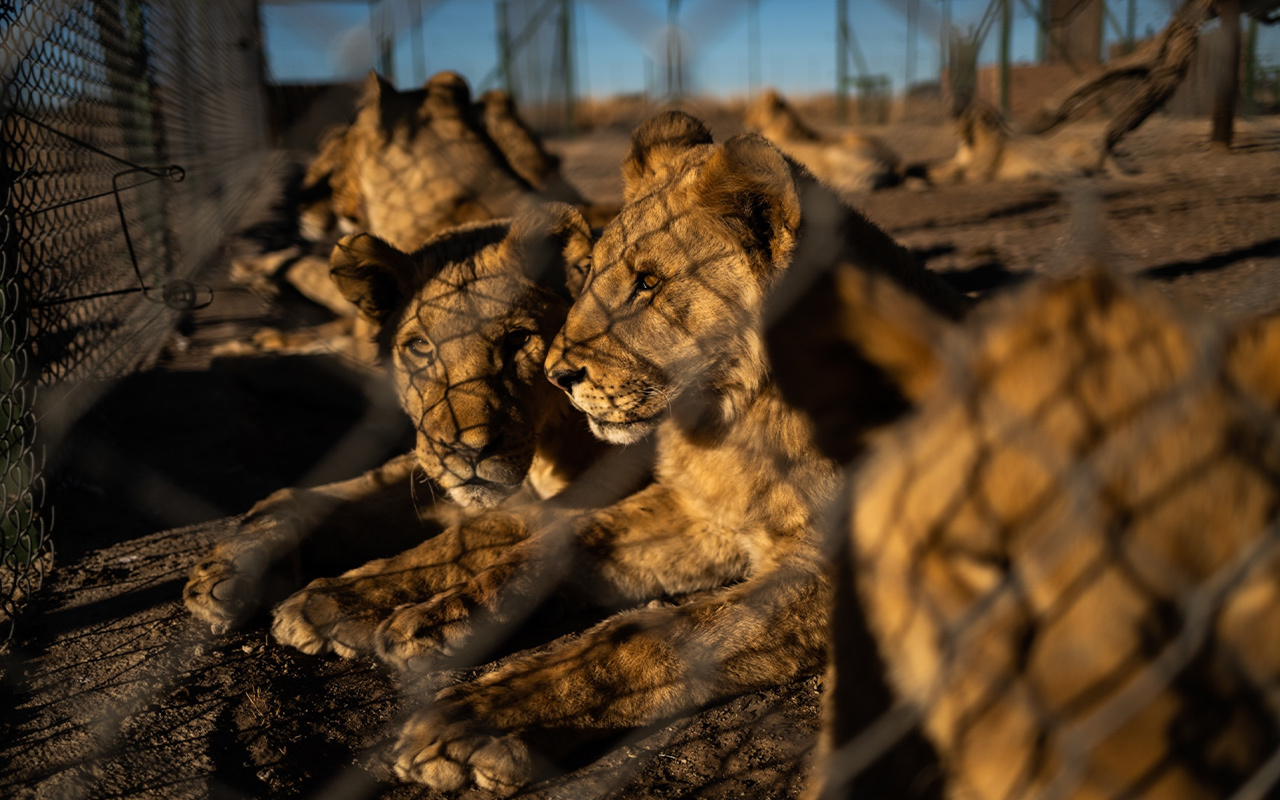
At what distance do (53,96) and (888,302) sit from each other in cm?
353

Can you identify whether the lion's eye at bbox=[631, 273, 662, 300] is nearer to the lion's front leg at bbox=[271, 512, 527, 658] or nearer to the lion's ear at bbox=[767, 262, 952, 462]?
the lion's front leg at bbox=[271, 512, 527, 658]

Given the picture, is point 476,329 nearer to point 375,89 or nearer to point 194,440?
point 194,440

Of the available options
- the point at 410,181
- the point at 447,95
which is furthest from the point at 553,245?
the point at 447,95

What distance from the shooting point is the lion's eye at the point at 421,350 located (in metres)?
2.76

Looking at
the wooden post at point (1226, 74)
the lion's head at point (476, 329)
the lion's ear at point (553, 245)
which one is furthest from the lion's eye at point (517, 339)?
the wooden post at point (1226, 74)

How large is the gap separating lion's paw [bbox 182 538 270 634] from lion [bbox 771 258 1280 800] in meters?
1.80

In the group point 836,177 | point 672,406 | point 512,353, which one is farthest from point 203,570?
point 836,177

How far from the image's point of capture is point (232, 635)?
8.08 feet

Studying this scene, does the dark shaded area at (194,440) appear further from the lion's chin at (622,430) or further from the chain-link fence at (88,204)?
the lion's chin at (622,430)

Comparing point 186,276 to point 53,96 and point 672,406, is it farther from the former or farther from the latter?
point 672,406

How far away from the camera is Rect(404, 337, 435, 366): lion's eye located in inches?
109

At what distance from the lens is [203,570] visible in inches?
99.3

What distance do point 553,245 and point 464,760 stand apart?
1.60 m

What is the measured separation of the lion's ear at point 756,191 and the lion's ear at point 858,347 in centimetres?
80
